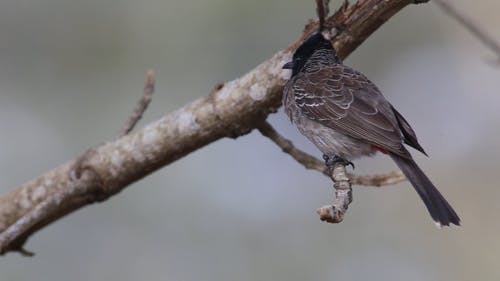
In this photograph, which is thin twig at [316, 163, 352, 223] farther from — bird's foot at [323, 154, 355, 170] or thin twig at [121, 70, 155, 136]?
thin twig at [121, 70, 155, 136]

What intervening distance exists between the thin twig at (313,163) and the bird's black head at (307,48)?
13.3 inches

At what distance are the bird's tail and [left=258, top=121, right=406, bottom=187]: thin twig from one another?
18cm

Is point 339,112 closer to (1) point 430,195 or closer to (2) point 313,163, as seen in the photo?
(2) point 313,163

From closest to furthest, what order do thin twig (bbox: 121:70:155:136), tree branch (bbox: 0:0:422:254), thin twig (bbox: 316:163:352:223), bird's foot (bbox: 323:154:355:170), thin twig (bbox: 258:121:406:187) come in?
thin twig (bbox: 316:163:352:223)
tree branch (bbox: 0:0:422:254)
bird's foot (bbox: 323:154:355:170)
thin twig (bbox: 258:121:406:187)
thin twig (bbox: 121:70:155:136)

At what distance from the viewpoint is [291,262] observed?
6.06 meters

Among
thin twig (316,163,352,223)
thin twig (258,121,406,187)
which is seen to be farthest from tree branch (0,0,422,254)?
thin twig (316,163,352,223)

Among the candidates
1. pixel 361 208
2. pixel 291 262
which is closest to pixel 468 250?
pixel 361 208

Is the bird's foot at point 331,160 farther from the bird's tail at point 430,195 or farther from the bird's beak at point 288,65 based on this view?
the bird's beak at point 288,65

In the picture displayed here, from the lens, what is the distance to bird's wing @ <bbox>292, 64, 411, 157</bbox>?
149 inches

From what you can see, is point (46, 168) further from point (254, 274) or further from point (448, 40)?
point (448, 40)

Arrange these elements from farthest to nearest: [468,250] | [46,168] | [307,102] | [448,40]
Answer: [448,40], [46,168], [468,250], [307,102]

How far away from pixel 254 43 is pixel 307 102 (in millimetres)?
2254

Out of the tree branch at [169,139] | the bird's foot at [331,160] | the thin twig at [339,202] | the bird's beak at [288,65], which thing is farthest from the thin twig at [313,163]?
the thin twig at [339,202]

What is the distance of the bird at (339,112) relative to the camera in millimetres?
3740
